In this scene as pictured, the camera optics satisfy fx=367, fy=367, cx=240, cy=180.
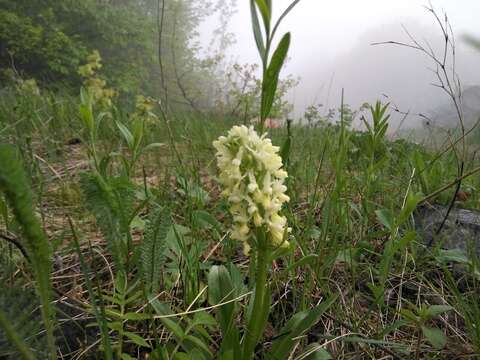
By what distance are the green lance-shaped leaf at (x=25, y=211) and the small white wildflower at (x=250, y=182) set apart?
14.2 inches

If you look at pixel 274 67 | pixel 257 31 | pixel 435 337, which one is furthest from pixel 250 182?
pixel 435 337

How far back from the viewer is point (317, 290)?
4.33ft

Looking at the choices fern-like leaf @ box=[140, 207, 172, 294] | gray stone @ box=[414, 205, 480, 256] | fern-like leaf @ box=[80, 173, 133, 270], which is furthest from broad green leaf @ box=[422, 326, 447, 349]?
fern-like leaf @ box=[80, 173, 133, 270]

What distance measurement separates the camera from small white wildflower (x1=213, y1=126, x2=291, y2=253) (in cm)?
77

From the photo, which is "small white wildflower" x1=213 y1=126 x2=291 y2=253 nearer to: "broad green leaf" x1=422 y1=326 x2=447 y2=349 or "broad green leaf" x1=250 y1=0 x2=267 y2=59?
"broad green leaf" x1=250 y1=0 x2=267 y2=59

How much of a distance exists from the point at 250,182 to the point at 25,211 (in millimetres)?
427

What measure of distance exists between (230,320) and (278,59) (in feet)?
2.08

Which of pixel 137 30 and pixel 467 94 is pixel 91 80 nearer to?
pixel 137 30

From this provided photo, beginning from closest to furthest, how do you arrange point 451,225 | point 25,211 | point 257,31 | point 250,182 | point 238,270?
1. point 25,211
2. point 250,182
3. point 257,31
4. point 238,270
5. point 451,225

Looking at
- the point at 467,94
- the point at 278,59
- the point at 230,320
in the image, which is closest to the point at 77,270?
the point at 230,320

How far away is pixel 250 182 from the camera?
0.79 meters

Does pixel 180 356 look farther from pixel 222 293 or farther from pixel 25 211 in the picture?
pixel 25 211

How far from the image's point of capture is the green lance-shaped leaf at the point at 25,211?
468 millimetres

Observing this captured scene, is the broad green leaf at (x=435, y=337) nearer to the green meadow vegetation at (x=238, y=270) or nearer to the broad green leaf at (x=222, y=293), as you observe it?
the green meadow vegetation at (x=238, y=270)
